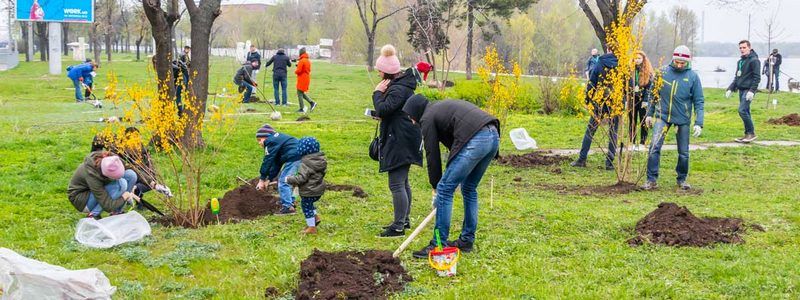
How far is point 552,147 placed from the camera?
12.4 m

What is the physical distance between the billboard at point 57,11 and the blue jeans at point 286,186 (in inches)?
1004

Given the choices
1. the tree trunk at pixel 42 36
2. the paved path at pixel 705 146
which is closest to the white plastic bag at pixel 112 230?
the paved path at pixel 705 146

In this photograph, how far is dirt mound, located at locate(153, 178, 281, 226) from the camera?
22.8ft

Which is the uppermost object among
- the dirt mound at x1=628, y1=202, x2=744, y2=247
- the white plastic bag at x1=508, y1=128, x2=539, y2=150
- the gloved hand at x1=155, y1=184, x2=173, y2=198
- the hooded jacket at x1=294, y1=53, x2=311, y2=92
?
the hooded jacket at x1=294, y1=53, x2=311, y2=92

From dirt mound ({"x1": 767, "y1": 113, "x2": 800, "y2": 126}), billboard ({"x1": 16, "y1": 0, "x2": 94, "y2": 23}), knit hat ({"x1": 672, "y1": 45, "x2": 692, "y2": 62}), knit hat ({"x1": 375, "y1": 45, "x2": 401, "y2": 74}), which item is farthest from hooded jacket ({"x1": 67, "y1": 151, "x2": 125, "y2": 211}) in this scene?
billboard ({"x1": 16, "y1": 0, "x2": 94, "y2": 23})

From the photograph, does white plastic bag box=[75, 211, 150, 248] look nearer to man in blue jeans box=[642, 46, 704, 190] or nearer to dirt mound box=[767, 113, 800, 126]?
man in blue jeans box=[642, 46, 704, 190]

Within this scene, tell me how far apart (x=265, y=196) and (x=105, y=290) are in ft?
11.1

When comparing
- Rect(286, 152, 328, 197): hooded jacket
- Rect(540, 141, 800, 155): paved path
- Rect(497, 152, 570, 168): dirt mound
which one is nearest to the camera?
Rect(286, 152, 328, 197): hooded jacket

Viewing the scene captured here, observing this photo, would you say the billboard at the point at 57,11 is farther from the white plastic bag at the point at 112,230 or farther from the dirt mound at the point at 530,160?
the white plastic bag at the point at 112,230

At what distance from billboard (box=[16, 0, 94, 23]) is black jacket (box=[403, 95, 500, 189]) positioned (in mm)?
27664

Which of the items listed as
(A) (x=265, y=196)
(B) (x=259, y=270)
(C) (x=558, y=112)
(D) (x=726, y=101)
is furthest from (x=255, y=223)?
(D) (x=726, y=101)

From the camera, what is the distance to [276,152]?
7.02m

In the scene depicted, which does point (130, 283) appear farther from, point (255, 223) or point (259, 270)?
point (255, 223)

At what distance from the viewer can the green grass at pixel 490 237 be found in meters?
4.86
